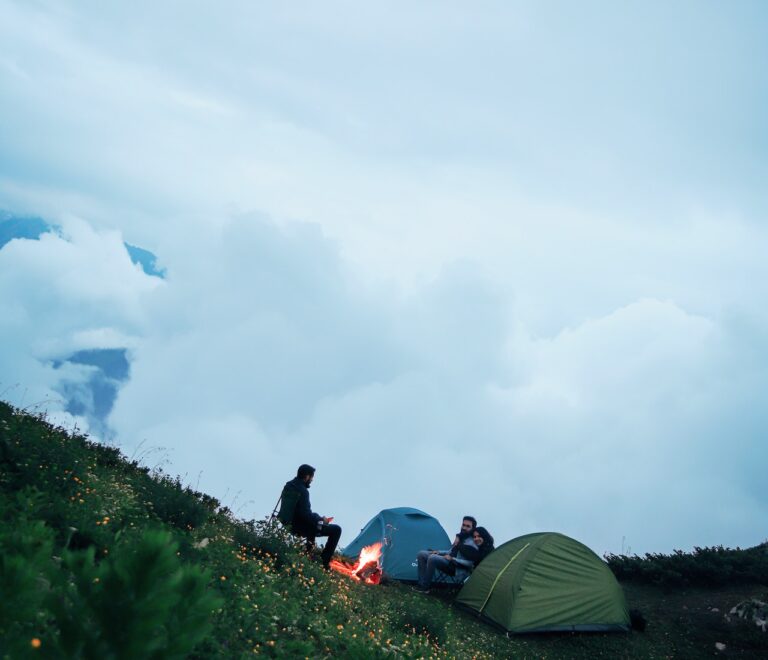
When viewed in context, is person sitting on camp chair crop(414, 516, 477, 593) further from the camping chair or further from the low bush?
the low bush

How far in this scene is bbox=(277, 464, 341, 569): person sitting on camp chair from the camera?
43.1 feet

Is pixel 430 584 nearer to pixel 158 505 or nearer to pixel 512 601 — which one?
pixel 512 601

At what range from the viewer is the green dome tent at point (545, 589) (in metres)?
Result: 13.1

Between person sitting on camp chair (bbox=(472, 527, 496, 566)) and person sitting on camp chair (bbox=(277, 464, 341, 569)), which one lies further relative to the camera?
person sitting on camp chair (bbox=(472, 527, 496, 566))

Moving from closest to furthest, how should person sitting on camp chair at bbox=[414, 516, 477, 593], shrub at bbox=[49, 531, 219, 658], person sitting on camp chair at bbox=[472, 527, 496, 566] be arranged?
1. shrub at bbox=[49, 531, 219, 658]
2. person sitting on camp chair at bbox=[414, 516, 477, 593]
3. person sitting on camp chair at bbox=[472, 527, 496, 566]

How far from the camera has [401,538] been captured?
55.5 ft

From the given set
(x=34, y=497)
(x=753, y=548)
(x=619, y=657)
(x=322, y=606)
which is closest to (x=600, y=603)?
(x=619, y=657)

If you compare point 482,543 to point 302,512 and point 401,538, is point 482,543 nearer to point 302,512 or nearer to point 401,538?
point 401,538

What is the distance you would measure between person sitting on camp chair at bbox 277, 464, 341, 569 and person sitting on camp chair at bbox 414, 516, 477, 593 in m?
3.36

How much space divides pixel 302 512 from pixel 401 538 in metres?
4.76

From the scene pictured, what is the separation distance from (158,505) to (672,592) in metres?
14.2

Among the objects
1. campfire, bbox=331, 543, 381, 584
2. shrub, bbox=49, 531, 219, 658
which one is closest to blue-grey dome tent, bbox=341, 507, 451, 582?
campfire, bbox=331, 543, 381, 584

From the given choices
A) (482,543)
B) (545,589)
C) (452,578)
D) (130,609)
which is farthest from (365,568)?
(130,609)

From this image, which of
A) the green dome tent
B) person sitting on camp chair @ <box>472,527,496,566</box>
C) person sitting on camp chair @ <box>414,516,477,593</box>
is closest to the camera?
the green dome tent
